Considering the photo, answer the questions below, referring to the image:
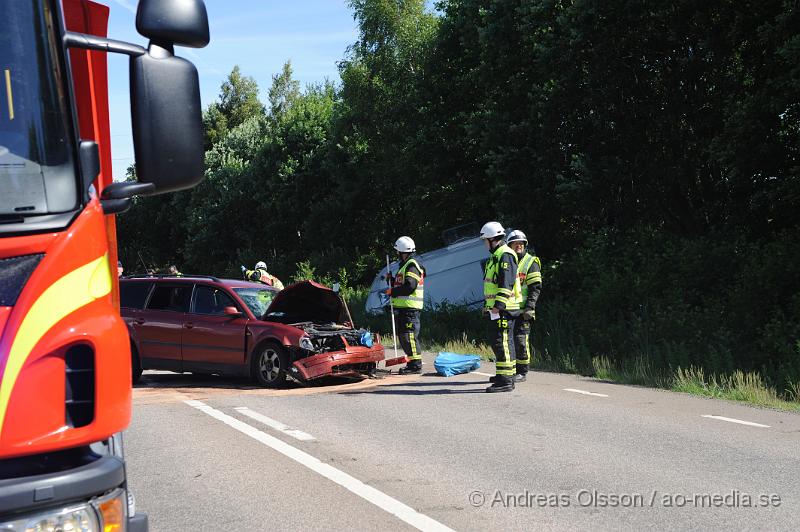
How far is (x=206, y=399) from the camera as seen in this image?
1180 centimetres

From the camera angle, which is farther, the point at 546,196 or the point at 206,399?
the point at 546,196

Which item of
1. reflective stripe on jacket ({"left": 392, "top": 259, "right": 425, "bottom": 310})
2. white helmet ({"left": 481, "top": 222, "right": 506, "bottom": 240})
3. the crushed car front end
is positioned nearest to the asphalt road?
the crushed car front end

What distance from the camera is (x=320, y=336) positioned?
41.7 feet

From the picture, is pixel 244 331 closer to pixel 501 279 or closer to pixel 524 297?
pixel 501 279

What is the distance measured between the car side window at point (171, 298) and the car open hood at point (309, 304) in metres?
1.48

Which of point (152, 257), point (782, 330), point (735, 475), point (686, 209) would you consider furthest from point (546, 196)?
point (152, 257)

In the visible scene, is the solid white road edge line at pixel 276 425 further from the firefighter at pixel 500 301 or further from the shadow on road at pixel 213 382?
the firefighter at pixel 500 301

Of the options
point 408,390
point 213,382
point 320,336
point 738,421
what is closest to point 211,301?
point 213,382

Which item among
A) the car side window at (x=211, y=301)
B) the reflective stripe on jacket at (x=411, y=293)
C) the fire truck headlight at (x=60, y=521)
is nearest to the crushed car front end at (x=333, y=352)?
the reflective stripe on jacket at (x=411, y=293)

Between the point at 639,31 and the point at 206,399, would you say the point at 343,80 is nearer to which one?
the point at 639,31

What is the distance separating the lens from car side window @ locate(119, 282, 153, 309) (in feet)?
47.0

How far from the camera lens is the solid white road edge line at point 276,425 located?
877 centimetres

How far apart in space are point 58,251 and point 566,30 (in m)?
20.7

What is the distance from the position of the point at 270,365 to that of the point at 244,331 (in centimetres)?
65
